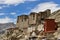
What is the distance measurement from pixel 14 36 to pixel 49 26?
17701mm

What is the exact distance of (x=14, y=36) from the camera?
80312 mm

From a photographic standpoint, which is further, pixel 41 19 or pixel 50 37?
pixel 41 19

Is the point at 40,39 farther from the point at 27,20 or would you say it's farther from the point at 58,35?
the point at 27,20

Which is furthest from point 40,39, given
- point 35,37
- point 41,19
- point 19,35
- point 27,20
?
point 27,20

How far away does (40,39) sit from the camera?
56.3m

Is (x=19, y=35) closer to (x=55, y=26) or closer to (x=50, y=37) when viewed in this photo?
(x=55, y=26)

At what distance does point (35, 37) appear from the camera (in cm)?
5734

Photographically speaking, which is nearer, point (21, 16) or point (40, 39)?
point (40, 39)

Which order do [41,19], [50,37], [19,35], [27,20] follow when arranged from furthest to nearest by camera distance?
[27,20], [41,19], [19,35], [50,37]

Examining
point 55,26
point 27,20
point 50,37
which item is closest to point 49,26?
point 55,26

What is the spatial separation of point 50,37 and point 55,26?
1487 cm

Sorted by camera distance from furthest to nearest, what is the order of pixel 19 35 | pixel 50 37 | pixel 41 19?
pixel 41 19, pixel 19 35, pixel 50 37

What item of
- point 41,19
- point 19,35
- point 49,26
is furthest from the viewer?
point 41,19

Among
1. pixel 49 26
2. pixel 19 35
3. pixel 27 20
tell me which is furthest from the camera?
pixel 27 20
